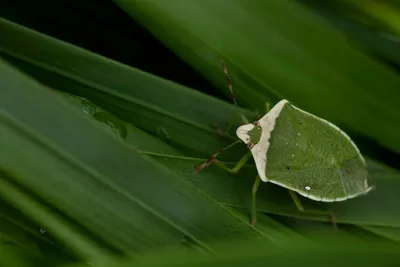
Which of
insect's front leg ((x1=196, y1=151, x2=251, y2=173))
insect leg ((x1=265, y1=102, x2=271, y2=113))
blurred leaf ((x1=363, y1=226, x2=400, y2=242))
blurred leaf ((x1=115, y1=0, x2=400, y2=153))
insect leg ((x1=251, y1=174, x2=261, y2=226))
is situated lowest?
insect leg ((x1=251, y1=174, x2=261, y2=226))

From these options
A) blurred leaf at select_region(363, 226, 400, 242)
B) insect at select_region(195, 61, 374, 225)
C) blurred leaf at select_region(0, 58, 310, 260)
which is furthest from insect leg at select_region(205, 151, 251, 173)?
blurred leaf at select_region(363, 226, 400, 242)

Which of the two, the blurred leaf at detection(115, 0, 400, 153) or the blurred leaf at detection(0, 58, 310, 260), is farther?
the blurred leaf at detection(115, 0, 400, 153)

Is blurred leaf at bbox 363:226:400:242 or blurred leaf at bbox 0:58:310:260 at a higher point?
blurred leaf at bbox 363:226:400:242

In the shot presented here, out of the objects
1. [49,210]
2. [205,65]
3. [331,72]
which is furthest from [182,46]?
[49,210]

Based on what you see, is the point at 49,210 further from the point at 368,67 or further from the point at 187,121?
the point at 368,67

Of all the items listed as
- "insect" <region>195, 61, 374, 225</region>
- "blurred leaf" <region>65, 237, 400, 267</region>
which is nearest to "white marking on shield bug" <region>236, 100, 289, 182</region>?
"insect" <region>195, 61, 374, 225</region>

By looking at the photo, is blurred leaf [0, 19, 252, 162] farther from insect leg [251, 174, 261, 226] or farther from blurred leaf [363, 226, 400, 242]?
blurred leaf [363, 226, 400, 242]

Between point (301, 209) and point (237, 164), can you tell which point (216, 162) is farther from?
point (301, 209)

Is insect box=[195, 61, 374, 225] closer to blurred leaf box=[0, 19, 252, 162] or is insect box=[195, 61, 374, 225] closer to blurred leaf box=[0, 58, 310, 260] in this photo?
blurred leaf box=[0, 19, 252, 162]
